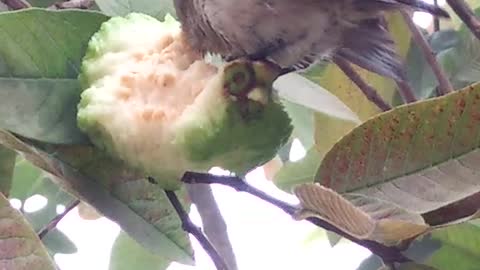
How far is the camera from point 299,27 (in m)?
1.04

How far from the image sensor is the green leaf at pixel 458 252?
2.41 ft

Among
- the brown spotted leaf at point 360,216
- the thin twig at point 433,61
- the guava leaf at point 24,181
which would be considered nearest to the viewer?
the brown spotted leaf at point 360,216

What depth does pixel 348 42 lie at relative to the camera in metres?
1.05

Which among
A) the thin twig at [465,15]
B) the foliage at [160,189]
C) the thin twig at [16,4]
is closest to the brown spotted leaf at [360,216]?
the foliage at [160,189]

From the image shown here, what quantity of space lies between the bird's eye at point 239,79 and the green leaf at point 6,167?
0.20 meters

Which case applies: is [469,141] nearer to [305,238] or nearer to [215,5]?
[215,5]

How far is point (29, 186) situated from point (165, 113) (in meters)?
0.47

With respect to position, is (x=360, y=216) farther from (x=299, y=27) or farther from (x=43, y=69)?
(x=299, y=27)

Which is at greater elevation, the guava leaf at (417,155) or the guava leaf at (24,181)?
the guava leaf at (417,155)

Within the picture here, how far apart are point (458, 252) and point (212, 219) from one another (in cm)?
27

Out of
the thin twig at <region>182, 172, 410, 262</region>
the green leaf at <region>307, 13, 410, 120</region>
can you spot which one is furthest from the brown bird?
the thin twig at <region>182, 172, 410, 262</region>

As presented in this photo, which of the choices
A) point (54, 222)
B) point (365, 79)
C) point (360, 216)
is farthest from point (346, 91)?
point (360, 216)

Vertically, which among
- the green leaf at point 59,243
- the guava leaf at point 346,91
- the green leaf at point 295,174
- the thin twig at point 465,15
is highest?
the thin twig at point 465,15

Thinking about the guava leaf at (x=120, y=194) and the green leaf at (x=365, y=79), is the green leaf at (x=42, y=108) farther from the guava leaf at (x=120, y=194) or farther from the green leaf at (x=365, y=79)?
the green leaf at (x=365, y=79)
